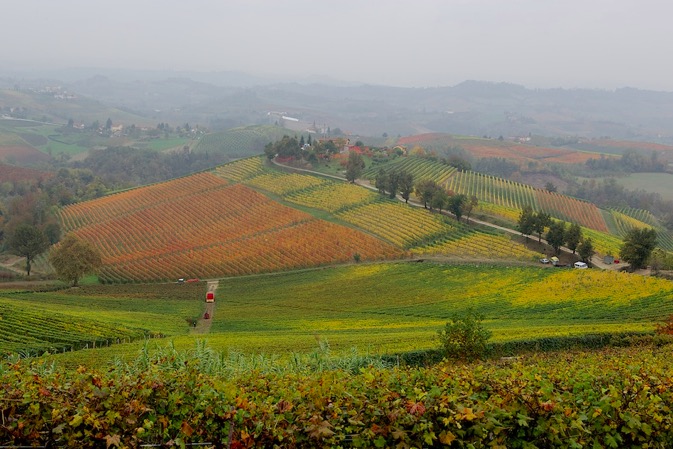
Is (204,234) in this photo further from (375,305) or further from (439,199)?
(375,305)

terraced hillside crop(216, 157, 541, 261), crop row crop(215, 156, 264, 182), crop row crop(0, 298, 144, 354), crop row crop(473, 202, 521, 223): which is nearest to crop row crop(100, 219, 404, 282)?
terraced hillside crop(216, 157, 541, 261)

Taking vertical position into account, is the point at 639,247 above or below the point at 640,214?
above

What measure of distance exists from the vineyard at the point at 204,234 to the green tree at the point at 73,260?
5531 millimetres

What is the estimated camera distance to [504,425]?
28.0 ft

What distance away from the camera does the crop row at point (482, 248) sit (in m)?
65.1

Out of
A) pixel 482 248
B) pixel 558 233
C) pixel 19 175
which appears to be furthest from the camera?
pixel 19 175

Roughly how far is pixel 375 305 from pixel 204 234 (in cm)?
4023

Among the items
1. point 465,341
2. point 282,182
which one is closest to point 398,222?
point 282,182

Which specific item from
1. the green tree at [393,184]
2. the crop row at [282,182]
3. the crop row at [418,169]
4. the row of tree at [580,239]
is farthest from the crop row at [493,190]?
the row of tree at [580,239]

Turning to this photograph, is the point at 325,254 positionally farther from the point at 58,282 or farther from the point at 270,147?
the point at 270,147

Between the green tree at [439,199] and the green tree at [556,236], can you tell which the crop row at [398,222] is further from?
the green tree at [556,236]

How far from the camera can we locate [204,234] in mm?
82375

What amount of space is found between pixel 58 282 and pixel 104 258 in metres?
8.47

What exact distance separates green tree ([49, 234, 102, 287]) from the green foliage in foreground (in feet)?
178
